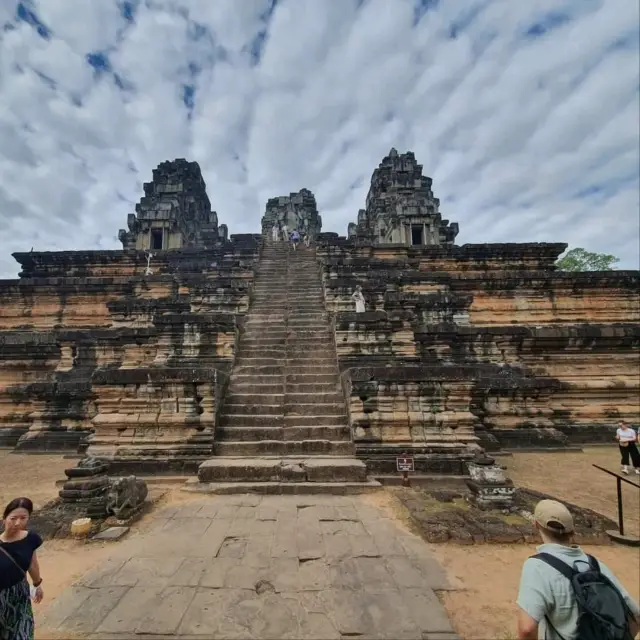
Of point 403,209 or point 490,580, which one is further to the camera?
point 403,209

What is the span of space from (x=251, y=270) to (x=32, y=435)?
7.43 m

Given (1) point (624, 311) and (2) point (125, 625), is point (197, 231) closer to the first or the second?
(1) point (624, 311)

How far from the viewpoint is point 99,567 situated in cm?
327

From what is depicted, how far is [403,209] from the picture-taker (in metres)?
25.0

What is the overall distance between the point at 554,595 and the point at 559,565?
0.13m

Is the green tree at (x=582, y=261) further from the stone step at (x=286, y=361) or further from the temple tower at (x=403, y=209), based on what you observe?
the stone step at (x=286, y=361)

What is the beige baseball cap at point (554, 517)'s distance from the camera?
1.82 m

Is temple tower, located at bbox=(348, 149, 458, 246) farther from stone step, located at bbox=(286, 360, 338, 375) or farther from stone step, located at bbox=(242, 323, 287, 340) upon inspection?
stone step, located at bbox=(286, 360, 338, 375)

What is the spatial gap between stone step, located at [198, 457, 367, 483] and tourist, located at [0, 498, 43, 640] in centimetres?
306

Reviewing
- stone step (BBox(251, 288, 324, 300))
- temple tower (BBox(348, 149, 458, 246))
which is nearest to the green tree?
temple tower (BBox(348, 149, 458, 246))

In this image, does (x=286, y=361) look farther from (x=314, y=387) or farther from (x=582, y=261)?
(x=582, y=261)

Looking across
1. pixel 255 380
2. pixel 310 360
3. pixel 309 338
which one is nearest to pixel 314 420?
pixel 255 380

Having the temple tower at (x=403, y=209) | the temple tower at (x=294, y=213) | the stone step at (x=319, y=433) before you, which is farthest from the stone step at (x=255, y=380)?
the temple tower at (x=294, y=213)

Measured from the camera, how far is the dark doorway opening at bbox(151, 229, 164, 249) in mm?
26609
